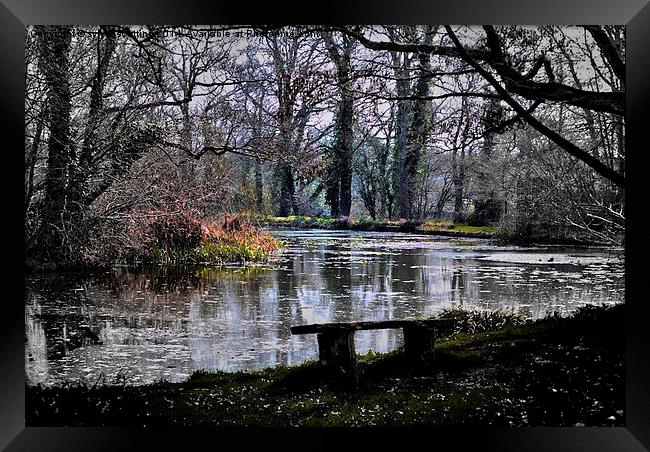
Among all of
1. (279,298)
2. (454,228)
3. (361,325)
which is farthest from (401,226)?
(279,298)

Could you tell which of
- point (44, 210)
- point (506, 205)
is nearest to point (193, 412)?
point (44, 210)

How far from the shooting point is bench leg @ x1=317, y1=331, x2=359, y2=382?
3742 millimetres

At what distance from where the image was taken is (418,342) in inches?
151

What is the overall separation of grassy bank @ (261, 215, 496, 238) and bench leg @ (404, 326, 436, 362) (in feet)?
2.19

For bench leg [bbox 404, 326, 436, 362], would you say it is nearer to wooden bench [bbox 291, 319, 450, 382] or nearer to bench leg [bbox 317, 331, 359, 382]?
wooden bench [bbox 291, 319, 450, 382]

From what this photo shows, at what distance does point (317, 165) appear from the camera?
13.4ft

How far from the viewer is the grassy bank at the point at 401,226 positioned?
404cm

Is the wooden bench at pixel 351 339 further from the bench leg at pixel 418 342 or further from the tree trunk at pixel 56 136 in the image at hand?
the tree trunk at pixel 56 136

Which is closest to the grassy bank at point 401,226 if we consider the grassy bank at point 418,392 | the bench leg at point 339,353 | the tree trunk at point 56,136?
the grassy bank at point 418,392

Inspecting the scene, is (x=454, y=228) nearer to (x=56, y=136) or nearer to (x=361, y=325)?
(x=361, y=325)

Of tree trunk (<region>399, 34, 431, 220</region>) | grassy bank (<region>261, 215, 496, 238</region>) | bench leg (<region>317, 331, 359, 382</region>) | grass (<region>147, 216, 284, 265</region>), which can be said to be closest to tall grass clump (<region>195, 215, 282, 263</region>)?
grass (<region>147, 216, 284, 265</region>)
